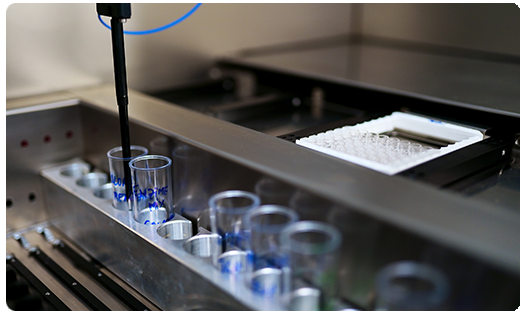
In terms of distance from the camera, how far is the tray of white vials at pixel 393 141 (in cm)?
88

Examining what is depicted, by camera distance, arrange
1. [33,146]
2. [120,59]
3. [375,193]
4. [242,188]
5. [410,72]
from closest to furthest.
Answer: [375,193]
[242,188]
[120,59]
[33,146]
[410,72]

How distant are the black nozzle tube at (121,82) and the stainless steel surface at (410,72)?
61cm

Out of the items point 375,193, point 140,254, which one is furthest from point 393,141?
point 140,254

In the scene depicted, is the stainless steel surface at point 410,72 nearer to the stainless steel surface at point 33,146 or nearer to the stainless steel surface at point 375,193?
the stainless steel surface at point 375,193

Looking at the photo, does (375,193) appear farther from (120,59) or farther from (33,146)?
(33,146)

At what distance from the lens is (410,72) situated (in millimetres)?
1473

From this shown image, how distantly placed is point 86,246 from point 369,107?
780 millimetres

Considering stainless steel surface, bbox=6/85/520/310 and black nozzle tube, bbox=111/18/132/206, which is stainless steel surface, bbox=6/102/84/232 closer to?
stainless steel surface, bbox=6/85/520/310

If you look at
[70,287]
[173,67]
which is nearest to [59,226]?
[70,287]

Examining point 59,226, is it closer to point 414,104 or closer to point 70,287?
point 70,287

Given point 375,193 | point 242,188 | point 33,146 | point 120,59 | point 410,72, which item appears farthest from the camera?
point 410,72

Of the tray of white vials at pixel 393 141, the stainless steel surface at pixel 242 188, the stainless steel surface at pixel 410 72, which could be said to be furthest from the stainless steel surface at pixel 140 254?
the stainless steel surface at pixel 410 72

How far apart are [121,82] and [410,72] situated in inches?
33.6

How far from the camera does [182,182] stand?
1022 millimetres
